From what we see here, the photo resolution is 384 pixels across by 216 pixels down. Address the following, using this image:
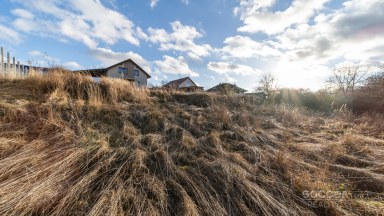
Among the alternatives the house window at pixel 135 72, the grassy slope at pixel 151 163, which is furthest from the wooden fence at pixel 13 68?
the house window at pixel 135 72

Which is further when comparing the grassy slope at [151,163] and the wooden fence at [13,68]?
the wooden fence at [13,68]

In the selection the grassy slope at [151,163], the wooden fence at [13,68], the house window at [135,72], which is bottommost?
the grassy slope at [151,163]

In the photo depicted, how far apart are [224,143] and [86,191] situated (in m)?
2.41

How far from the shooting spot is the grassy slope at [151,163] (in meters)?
2.00

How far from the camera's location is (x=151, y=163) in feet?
8.87

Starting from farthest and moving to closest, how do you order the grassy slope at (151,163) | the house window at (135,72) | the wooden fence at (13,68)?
the house window at (135,72), the wooden fence at (13,68), the grassy slope at (151,163)

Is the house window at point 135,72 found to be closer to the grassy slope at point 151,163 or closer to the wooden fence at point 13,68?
the wooden fence at point 13,68

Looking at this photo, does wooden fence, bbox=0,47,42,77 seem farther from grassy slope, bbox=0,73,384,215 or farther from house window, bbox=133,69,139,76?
house window, bbox=133,69,139,76

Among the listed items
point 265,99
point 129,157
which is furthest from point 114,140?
point 265,99

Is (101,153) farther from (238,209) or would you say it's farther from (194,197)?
(238,209)

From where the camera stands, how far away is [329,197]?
87.4 inches

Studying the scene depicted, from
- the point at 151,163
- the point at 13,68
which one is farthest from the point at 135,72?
the point at 151,163

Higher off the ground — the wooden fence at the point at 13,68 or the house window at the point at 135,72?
the house window at the point at 135,72

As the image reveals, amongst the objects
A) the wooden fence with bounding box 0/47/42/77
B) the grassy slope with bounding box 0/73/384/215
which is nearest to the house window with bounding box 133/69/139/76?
the wooden fence with bounding box 0/47/42/77
